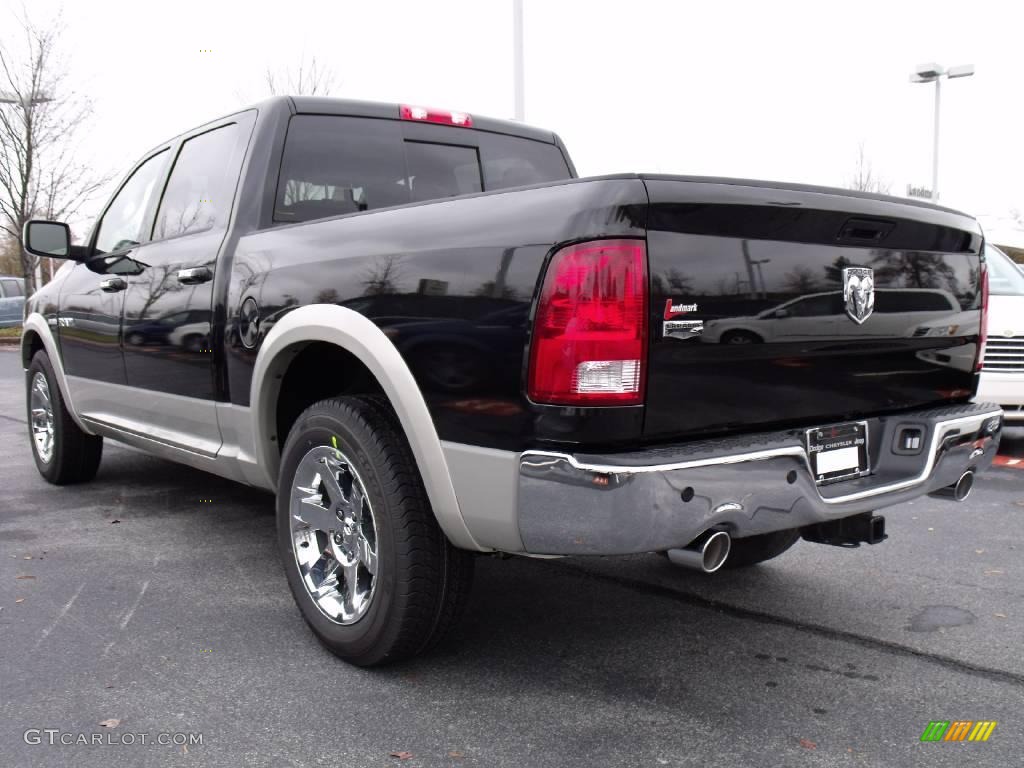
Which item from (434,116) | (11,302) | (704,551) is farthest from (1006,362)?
(11,302)

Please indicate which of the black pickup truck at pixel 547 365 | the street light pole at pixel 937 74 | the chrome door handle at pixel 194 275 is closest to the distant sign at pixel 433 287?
the black pickup truck at pixel 547 365

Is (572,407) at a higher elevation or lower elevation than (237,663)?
higher

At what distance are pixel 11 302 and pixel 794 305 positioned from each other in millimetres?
27427

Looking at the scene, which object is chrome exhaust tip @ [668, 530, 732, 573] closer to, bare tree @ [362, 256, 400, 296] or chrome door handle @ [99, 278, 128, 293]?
bare tree @ [362, 256, 400, 296]

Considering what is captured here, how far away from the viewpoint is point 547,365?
2475 mm

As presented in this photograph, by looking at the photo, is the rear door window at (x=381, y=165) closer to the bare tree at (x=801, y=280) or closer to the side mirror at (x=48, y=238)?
the side mirror at (x=48, y=238)

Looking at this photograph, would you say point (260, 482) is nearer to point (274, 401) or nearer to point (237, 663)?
point (274, 401)

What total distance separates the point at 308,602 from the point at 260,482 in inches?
24.8

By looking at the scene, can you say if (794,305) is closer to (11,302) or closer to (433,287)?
(433,287)

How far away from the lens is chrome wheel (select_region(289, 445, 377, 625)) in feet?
10.2

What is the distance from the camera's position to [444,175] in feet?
14.8

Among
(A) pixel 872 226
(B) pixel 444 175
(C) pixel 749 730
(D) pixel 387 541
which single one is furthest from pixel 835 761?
(B) pixel 444 175

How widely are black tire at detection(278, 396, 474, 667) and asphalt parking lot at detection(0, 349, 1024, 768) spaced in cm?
14

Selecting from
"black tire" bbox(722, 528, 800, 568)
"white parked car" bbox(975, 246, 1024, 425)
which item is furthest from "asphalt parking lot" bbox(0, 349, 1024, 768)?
"white parked car" bbox(975, 246, 1024, 425)
